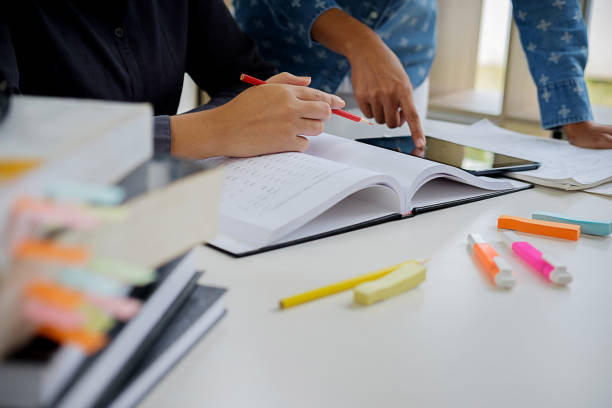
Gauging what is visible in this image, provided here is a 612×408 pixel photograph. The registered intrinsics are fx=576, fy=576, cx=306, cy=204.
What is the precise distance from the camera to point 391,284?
1.58 ft

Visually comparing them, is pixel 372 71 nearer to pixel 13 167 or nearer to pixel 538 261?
pixel 538 261

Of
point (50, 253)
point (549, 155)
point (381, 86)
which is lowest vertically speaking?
point (549, 155)

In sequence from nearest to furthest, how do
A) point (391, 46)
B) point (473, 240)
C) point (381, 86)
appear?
point (473, 240), point (381, 86), point (391, 46)

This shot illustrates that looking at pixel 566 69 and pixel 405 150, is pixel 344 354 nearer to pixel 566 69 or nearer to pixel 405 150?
pixel 405 150

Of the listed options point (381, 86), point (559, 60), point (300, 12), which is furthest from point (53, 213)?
point (559, 60)

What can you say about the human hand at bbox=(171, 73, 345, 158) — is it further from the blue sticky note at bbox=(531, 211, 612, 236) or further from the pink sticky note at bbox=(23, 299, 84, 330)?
the pink sticky note at bbox=(23, 299, 84, 330)

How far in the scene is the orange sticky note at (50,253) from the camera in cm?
23

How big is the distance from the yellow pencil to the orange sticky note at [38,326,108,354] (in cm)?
23

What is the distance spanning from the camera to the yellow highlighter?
1.54 feet

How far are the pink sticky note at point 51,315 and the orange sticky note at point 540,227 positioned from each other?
54 cm

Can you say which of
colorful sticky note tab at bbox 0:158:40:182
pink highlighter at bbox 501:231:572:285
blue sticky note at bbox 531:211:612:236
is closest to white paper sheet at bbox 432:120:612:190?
blue sticky note at bbox 531:211:612:236

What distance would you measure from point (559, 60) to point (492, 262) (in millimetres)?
791

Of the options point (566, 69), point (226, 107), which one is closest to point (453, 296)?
point (226, 107)

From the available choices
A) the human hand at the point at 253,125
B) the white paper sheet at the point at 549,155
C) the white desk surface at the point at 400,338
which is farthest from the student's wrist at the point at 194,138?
the white paper sheet at the point at 549,155
